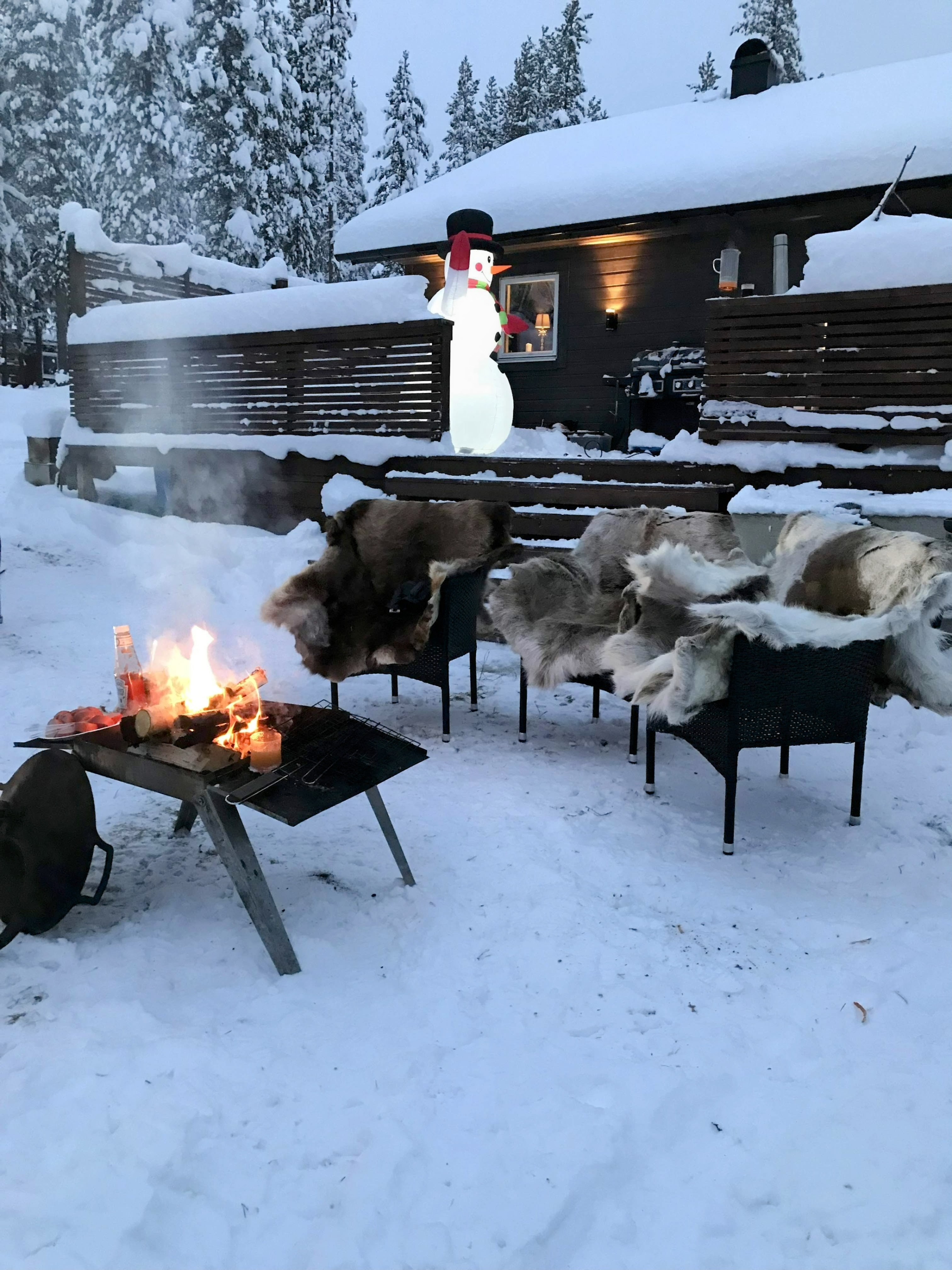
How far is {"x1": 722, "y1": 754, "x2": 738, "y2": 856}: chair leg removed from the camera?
3457 millimetres

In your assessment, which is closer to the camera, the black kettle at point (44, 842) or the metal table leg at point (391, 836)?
the black kettle at point (44, 842)

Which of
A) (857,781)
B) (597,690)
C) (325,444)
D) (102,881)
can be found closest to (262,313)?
(325,444)

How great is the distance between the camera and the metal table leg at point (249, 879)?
2639mm

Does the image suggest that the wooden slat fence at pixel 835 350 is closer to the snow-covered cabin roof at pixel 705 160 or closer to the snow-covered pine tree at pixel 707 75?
the snow-covered cabin roof at pixel 705 160

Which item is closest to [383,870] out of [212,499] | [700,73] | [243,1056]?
[243,1056]

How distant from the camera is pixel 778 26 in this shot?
71.4ft

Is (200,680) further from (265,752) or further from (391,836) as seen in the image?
(391,836)

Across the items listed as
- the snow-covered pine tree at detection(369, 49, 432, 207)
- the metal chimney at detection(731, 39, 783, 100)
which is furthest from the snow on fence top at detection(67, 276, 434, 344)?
the snow-covered pine tree at detection(369, 49, 432, 207)

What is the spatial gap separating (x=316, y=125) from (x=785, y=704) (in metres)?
22.5

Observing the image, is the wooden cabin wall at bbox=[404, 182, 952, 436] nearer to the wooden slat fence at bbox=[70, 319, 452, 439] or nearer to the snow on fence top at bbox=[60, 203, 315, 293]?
the snow on fence top at bbox=[60, 203, 315, 293]

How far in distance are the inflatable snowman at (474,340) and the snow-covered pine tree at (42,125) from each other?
16.4m

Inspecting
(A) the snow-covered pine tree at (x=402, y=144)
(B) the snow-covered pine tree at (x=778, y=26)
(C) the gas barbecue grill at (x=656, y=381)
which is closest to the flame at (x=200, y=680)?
(C) the gas barbecue grill at (x=656, y=381)

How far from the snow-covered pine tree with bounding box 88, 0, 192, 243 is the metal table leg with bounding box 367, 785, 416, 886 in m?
20.2

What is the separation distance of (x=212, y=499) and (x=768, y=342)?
6089 millimetres
